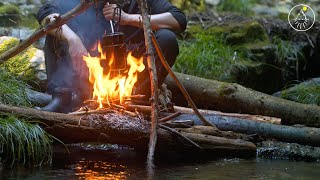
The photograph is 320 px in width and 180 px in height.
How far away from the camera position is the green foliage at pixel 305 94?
5707mm

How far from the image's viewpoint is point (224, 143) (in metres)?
3.93

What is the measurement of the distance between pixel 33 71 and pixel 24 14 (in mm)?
2284

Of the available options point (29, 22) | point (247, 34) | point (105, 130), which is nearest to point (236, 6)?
point (247, 34)

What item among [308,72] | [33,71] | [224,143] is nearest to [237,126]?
[224,143]

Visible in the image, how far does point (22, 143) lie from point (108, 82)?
3.19 ft

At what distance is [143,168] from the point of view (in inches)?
136

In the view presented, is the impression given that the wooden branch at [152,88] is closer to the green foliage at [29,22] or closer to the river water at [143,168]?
the river water at [143,168]

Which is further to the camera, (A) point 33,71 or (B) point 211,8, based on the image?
(B) point 211,8

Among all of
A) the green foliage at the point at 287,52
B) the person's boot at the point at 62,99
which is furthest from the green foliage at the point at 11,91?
the green foliage at the point at 287,52

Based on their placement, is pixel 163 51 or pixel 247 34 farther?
pixel 247 34

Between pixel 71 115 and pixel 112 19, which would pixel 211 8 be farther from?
pixel 71 115

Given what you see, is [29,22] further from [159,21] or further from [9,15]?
[159,21]

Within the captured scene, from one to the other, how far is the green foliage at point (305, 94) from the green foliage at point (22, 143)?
3234mm

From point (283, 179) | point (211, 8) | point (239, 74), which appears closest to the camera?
point (283, 179)
